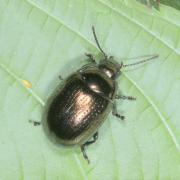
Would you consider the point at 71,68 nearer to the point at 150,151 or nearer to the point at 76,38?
the point at 76,38

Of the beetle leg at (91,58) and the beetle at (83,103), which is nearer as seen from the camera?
the beetle at (83,103)

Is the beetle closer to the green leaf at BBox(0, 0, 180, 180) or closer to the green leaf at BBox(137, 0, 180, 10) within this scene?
the green leaf at BBox(0, 0, 180, 180)

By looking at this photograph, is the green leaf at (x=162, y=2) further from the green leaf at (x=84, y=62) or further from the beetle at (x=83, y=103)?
the beetle at (x=83, y=103)

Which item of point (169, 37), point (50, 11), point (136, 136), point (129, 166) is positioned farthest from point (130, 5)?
point (129, 166)

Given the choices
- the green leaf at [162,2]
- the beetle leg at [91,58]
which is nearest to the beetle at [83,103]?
the beetle leg at [91,58]

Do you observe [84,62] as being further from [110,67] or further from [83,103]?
[83,103]
